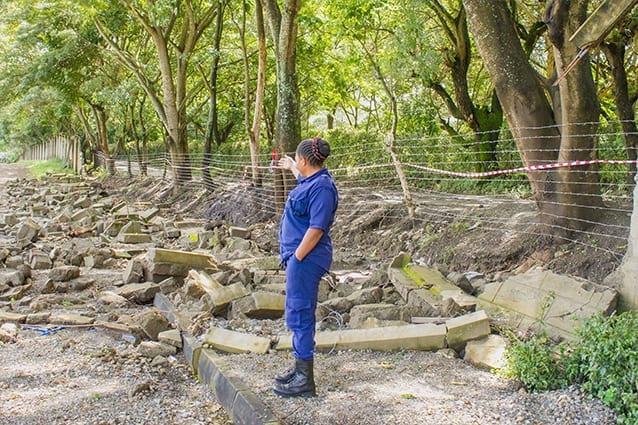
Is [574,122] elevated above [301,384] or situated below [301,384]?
above

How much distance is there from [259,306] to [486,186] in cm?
805

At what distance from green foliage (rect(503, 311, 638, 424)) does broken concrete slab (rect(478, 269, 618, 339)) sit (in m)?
0.32

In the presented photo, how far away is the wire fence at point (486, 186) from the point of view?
22.9 ft

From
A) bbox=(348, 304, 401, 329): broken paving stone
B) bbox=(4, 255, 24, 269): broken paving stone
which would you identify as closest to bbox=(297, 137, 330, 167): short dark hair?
bbox=(348, 304, 401, 329): broken paving stone

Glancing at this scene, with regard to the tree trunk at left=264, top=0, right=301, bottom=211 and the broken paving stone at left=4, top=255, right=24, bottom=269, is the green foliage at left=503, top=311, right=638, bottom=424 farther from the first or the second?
the tree trunk at left=264, top=0, right=301, bottom=211

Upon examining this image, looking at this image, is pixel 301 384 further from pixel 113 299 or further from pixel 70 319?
pixel 113 299

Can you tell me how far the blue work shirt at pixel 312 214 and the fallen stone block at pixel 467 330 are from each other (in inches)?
58.8

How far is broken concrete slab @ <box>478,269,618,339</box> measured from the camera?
4855mm

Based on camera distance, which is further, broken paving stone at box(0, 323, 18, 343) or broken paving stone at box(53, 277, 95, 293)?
broken paving stone at box(53, 277, 95, 293)

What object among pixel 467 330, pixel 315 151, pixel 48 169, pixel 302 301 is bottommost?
pixel 467 330

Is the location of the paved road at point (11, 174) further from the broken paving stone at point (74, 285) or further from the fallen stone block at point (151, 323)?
the fallen stone block at point (151, 323)

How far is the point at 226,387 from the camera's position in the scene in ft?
14.3

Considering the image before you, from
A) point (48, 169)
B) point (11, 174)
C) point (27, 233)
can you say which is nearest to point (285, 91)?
point (27, 233)

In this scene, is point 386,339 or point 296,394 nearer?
point 296,394
